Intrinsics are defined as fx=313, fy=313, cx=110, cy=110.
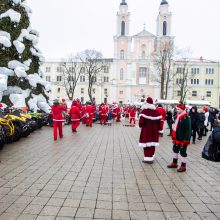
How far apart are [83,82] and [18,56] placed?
7058 cm

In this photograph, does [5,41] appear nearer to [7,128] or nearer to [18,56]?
[18,56]

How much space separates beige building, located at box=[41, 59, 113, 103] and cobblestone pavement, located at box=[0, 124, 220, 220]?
250 ft

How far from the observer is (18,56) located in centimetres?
1836

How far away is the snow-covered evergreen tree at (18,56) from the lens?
1725 cm

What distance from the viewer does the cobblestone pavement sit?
496cm

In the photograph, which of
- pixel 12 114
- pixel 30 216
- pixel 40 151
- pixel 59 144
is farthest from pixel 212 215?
pixel 12 114

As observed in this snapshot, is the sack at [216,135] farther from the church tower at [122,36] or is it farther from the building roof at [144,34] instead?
the building roof at [144,34]

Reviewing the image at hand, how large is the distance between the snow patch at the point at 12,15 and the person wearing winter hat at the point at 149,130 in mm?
11811

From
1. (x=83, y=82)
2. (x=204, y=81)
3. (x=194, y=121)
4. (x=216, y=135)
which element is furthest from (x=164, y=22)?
(x=216, y=135)

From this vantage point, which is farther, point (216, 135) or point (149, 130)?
point (149, 130)

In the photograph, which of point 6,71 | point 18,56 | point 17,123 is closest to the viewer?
point 17,123

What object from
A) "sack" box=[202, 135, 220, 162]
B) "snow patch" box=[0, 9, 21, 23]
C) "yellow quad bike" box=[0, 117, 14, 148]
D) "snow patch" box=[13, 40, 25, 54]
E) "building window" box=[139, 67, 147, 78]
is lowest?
"yellow quad bike" box=[0, 117, 14, 148]

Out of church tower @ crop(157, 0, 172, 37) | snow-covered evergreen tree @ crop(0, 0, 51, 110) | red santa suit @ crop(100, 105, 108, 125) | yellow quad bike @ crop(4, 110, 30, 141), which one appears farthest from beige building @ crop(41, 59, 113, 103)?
yellow quad bike @ crop(4, 110, 30, 141)

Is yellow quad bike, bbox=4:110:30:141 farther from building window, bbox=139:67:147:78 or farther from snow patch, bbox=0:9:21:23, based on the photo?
building window, bbox=139:67:147:78
